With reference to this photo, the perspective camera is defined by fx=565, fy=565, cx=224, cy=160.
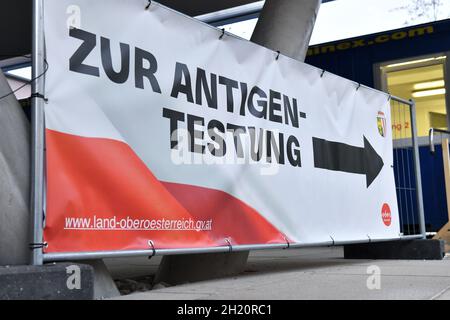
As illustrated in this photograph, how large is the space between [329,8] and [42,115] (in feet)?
33.1

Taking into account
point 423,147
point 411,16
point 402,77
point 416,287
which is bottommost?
point 416,287

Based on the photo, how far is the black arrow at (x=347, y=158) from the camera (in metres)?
4.89

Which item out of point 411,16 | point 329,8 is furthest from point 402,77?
point 329,8

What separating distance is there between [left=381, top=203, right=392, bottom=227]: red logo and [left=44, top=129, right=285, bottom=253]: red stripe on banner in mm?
2301

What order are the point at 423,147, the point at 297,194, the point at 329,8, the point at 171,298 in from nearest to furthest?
the point at 171,298 < the point at 297,194 < the point at 423,147 < the point at 329,8

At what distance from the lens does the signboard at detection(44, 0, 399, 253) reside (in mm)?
2988

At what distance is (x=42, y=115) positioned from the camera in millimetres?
2844

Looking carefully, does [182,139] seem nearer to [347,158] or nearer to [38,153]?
[38,153]

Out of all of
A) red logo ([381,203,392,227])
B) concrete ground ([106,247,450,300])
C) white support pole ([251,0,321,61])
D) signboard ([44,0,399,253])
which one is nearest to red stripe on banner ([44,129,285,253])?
signboard ([44,0,399,253])

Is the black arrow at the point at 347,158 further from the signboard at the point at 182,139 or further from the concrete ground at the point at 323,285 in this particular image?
the concrete ground at the point at 323,285

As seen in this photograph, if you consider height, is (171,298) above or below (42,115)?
below

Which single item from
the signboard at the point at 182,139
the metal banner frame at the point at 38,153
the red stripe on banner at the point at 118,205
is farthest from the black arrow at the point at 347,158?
the metal banner frame at the point at 38,153
